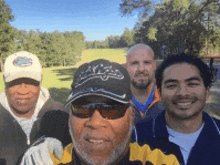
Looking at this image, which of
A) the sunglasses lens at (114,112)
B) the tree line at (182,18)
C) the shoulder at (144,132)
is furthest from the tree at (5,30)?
the sunglasses lens at (114,112)

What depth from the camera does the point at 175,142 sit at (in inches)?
79.1

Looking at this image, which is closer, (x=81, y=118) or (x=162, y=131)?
(x=81, y=118)

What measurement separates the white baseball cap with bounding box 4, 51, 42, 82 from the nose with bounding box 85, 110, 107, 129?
1.26m

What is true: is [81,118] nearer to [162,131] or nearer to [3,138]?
[162,131]

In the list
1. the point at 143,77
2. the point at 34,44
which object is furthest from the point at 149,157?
the point at 34,44

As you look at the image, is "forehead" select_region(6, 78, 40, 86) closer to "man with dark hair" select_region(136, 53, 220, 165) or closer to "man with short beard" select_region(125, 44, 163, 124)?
"man with dark hair" select_region(136, 53, 220, 165)

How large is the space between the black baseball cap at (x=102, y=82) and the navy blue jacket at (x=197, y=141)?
2.80 ft

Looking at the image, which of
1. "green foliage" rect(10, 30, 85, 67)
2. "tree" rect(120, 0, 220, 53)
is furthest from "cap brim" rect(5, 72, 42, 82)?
"green foliage" rect(10, 30, 85, 67)

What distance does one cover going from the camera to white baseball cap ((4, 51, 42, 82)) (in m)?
2.21

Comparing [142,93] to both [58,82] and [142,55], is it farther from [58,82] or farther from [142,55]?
[58,82]

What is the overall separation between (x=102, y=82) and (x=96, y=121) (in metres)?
0.33

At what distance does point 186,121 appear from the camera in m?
2.03

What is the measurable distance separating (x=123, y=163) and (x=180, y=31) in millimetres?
24587

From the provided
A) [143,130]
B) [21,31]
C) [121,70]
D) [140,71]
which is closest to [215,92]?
[140,71]
